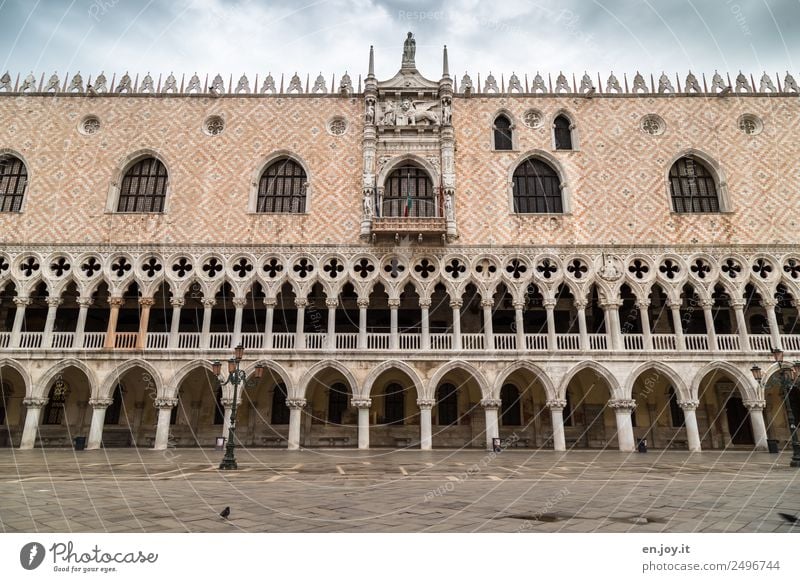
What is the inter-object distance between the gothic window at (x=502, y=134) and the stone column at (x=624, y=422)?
10266 mm

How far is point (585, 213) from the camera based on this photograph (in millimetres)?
19109

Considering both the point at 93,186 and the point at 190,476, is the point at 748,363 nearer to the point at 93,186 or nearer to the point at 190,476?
the point at 190,476

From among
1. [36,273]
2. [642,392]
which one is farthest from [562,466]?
[36,273]

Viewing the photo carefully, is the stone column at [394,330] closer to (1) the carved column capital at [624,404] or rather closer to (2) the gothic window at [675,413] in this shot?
(1) the carved column capital at [624,404]

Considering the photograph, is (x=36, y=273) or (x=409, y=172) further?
(x=409, y=172)

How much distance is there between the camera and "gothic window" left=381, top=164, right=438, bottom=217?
19.7 meters

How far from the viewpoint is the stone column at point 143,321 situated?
1781 cm

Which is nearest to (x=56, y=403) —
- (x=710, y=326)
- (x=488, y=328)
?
(x=488, y=328)

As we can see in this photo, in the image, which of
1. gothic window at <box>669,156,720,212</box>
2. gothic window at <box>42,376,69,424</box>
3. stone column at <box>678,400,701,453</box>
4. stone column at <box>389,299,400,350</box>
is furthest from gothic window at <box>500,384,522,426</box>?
gothic window at <box>42,376,69,424</box>

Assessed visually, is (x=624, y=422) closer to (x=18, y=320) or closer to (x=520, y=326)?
(x=520, y=326)

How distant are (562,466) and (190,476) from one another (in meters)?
7.66

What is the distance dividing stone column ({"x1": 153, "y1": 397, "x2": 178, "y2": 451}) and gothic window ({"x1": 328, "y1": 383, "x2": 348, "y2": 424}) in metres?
5.57

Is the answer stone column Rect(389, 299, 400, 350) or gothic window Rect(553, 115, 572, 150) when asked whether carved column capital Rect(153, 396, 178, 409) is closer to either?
stone column Rect(389, 299, 400, 350)

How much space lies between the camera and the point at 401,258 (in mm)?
18766
